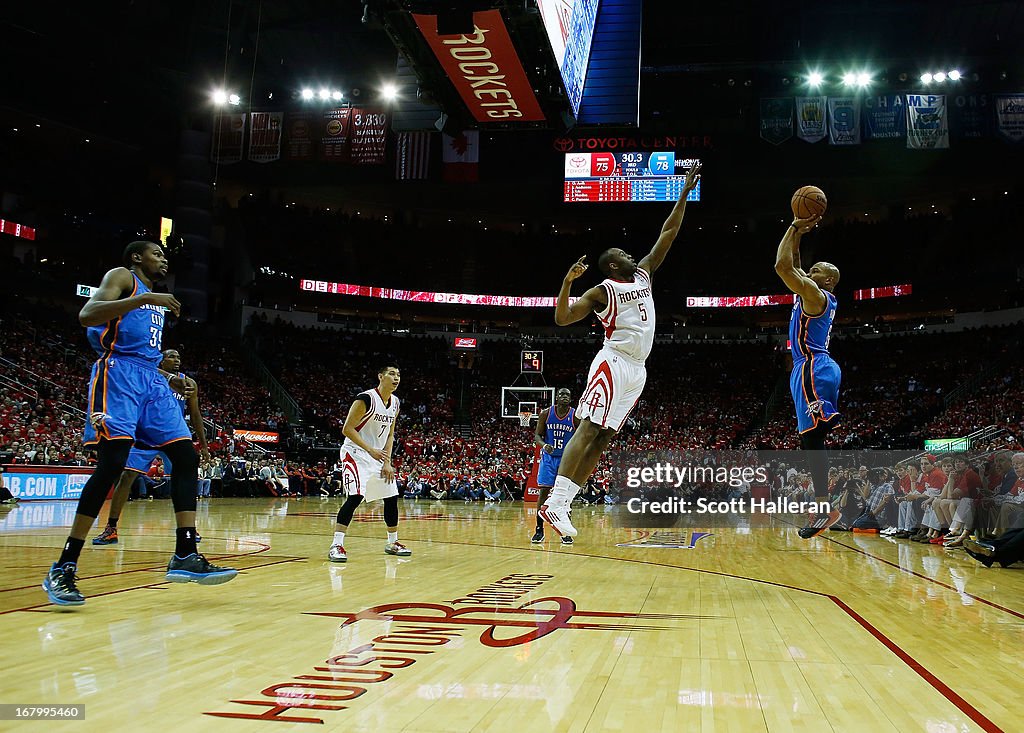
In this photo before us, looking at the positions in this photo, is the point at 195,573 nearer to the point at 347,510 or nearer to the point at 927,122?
the point at 347,510

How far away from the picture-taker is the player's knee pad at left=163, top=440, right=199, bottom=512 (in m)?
4.62

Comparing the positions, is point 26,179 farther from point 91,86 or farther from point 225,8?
point 225,8

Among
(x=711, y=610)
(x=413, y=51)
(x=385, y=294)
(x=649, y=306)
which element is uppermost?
(x=385, y=294)

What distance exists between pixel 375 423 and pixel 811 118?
22.0m

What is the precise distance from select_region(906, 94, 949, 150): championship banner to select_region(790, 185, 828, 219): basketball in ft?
69.9

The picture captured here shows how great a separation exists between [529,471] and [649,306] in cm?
2112

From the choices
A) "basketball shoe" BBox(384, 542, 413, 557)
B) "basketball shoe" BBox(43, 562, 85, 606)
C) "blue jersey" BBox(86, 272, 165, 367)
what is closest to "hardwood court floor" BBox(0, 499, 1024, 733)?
"basketball shoe" BBox(43, 562, 85, 606)

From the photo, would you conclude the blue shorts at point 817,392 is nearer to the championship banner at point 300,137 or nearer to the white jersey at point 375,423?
the white jersey at point 375,423

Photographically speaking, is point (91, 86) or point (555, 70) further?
point (91, 86)

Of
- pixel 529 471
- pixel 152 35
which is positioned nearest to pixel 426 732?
pixel 529 471

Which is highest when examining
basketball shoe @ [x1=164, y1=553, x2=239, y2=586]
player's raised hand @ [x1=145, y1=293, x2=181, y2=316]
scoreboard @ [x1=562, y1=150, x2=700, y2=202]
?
scoreboard @ [x1=562, y1=150, x2=700, y2=202]

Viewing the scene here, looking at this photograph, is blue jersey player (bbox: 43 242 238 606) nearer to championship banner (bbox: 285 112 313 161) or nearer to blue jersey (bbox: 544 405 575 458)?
blue jersey (bbox: 544 405 575 458)

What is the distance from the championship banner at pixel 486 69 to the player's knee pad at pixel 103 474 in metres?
5.15

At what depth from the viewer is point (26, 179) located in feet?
94.2
